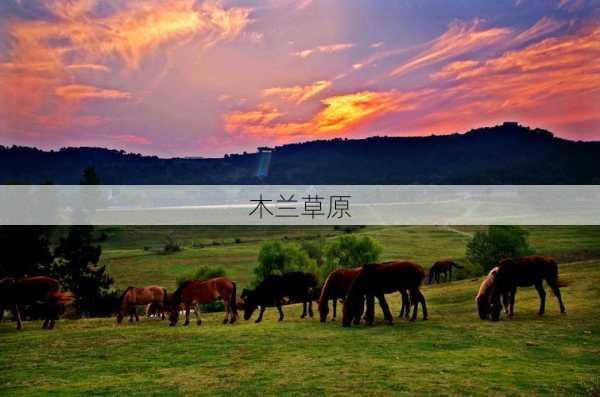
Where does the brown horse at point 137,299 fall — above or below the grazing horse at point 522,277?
below

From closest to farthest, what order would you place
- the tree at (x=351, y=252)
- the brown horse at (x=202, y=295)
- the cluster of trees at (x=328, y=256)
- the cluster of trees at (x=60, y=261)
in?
1. the brown horse at (x=202, y=295)
2. the cluster of trees at (x=60, y=261)
3. the tree at (x=351, y=252)
4. the cluster of trees at (x=328, y=256)

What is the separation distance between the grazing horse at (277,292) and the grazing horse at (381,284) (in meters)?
4.00

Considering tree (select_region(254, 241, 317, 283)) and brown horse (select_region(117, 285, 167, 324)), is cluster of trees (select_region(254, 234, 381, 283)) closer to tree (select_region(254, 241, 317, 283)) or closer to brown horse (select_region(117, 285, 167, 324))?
tree (select_region(254, 241, 317, 283))

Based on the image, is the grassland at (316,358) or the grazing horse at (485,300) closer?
the grassland at (316,358)

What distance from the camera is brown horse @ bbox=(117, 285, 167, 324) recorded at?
77.0 feet

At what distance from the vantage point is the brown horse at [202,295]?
21.5 metres

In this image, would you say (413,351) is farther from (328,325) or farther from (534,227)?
(534,227)

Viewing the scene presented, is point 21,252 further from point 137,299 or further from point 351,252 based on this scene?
point 351,252

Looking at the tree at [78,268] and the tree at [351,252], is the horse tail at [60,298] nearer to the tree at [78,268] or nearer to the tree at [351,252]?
the tree at [78,268]

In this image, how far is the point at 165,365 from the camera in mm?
13359

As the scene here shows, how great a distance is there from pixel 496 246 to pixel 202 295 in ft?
185

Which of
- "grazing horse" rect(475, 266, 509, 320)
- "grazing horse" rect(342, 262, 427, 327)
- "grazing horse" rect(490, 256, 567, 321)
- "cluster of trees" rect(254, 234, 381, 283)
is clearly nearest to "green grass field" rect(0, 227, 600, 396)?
"grazing horse" rect(475, 266, 509, 320)

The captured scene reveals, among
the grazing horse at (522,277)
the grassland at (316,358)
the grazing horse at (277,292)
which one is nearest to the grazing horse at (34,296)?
the grassland at (316,358)

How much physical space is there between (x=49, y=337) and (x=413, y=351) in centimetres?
1366
